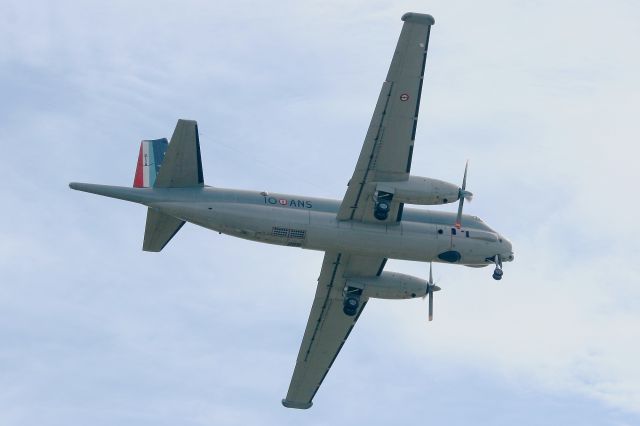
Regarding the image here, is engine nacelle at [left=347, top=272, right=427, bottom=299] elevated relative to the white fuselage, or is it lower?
lower

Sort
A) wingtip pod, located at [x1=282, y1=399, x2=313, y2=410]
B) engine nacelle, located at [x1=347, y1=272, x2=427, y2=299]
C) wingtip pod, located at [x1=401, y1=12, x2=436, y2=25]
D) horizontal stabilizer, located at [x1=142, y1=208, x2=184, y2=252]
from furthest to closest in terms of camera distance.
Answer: wingtip pod, located at [x1=282, y1=399, x2=313, y2=410], engine nacelle, located at [x1=347, y1=272, x2=427, y2=299], horizontal stabilizer, located at [x1=142, y1=208, x2=184, y2=252], wingtip pod, located at [x1=401, y1=12, x2=436, y2=25]

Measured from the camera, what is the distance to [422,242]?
6406 centimetres

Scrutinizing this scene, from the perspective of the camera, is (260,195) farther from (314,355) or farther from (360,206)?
(314,355)

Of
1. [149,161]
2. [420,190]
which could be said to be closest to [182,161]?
[149,161]

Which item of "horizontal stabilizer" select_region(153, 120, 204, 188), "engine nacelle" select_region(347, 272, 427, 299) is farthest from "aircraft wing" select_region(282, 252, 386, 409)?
"horizontal stabilizer" select_region(153, 120, 204, 188)

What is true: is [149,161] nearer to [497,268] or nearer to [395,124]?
[395,124]

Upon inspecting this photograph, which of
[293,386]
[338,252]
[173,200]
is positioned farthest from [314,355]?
[173,200]

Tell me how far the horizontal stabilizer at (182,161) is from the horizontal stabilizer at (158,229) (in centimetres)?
205

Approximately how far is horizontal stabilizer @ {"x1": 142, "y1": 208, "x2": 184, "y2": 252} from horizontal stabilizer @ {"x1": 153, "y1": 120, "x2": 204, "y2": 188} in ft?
6.74

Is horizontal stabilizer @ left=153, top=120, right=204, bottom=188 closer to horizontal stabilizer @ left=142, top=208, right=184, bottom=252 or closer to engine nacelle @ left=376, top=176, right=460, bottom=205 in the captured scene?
horizontal stabilizer @ left=142, top=208, right=184, bottom=252

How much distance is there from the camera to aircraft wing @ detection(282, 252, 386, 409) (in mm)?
67188

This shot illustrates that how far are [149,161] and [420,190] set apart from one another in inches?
589

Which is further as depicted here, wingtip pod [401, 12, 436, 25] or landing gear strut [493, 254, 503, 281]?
landing gear strut [493, 254, 503, 281]

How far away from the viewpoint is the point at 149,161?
212 feet
